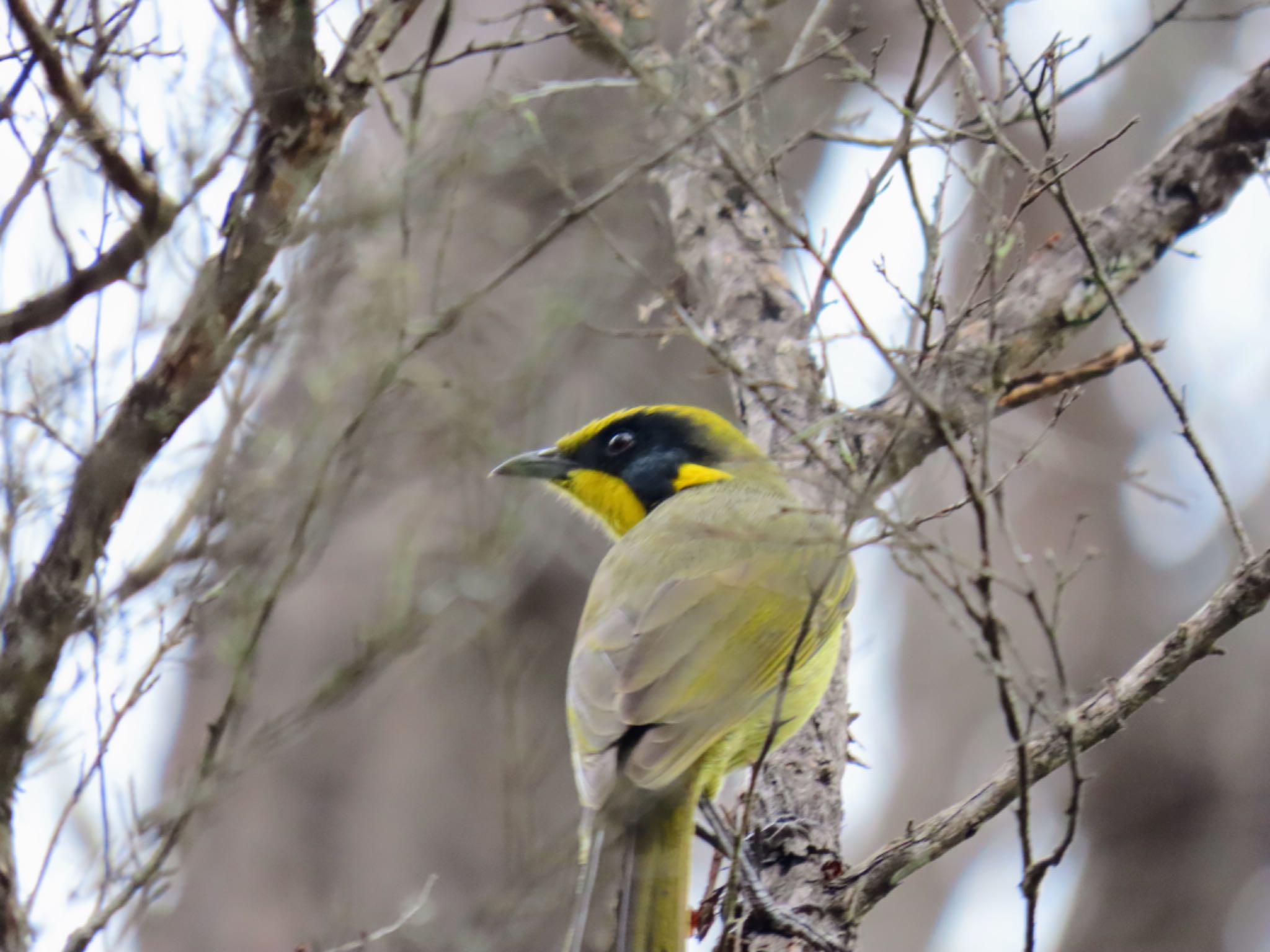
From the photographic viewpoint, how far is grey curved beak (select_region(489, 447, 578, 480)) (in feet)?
14.0

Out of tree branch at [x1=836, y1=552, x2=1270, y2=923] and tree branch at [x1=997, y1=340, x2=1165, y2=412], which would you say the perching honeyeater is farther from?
tree branch at [x1=997, y1=340, x2=1165, y2=412]

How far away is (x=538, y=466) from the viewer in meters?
4.32

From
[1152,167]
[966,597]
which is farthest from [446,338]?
[966,597]

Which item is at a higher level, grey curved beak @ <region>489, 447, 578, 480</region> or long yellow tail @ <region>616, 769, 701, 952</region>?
grey curved beak @ <region>489, 447, 578, 480</region>

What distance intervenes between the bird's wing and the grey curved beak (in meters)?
0.56

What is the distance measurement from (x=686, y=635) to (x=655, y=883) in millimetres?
796

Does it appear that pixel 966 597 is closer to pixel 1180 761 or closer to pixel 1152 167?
pixel 1152 167

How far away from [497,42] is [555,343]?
52.1 inches

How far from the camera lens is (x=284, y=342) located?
3102mm

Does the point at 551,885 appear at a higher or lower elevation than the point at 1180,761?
lower

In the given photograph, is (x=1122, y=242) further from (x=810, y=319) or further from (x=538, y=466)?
(x=538, y=466)

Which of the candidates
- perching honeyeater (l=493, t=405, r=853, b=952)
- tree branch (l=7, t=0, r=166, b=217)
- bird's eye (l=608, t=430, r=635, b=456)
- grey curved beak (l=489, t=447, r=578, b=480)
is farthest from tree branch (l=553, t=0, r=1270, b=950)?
tree branch (l=7, t=0, r=166, b=217)

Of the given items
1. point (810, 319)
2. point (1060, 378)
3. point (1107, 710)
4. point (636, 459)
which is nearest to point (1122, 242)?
point (1060, 378)

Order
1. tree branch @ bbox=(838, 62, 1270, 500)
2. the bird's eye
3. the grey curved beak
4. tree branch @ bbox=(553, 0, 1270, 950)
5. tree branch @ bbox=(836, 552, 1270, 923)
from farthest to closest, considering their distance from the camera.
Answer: the bird's eye, the grey curved beak, tree branch @ bbox=(838, 62, 1270, 500), tree branch @ bbox=(553, 0, 1270, 950), tree branch @ bbox=(836, 552, 1270, 923)
